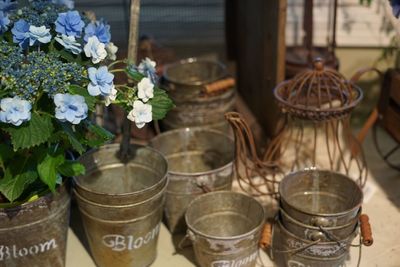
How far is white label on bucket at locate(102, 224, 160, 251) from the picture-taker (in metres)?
1.84

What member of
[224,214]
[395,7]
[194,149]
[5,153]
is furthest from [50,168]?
[395,7]

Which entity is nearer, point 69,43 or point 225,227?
point 69,43

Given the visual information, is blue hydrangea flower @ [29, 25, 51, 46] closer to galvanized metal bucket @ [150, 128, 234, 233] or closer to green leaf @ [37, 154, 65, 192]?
green leaf @ [37, 154, 65, 192]

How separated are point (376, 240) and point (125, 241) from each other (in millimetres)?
899

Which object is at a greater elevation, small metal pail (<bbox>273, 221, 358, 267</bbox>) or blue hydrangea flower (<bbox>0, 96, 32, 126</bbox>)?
blue hydrangea flower (<bbox>0, 96, 32, 126</bbox>)

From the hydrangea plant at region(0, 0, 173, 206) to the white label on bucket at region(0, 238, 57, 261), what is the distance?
15cm

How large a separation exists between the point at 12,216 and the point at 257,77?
1.32 metres

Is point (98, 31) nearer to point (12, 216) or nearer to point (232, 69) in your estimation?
point (12, 216)

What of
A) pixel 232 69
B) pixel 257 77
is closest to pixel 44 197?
pixel 257 77

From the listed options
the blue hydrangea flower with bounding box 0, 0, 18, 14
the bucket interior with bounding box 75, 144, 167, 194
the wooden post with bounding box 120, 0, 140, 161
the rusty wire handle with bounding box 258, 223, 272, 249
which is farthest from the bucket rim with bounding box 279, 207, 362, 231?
the blue hydrangea flower with bounding box 0, 0, 18, 14

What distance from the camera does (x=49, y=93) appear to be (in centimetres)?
153

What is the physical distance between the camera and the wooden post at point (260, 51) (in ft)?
7.40

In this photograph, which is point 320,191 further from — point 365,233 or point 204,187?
point 204,187

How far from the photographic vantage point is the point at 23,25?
1.62 metres
